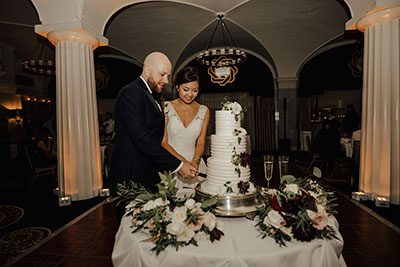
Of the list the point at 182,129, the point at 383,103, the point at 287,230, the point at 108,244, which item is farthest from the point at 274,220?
the point at 383,103

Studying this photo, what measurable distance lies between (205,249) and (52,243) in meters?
2.94

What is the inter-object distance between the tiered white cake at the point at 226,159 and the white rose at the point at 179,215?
406mm

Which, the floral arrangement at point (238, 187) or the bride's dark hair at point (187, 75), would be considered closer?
the floral arrangement at point (238, 187)

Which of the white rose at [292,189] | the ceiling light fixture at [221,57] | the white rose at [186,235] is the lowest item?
the white rose at [186,235]

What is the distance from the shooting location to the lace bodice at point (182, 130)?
3209 millimetres

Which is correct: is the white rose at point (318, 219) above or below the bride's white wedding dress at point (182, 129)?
below

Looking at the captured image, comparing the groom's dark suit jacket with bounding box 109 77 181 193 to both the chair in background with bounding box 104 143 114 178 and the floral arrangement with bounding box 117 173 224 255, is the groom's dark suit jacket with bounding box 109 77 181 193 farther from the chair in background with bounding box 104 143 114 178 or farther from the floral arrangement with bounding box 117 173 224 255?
the chair in background with bounding box 104 143 114 178

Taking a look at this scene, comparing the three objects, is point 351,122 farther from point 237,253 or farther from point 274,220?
point 237,253

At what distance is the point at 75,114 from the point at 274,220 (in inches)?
183

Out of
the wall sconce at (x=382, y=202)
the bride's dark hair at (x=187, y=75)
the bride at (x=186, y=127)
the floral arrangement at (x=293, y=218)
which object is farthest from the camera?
the wall sconce at (x=382, y=202)

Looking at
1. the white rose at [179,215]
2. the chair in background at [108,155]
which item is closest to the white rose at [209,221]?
the white rose at [179,215]

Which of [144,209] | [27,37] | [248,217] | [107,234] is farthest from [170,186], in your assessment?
[27,37]

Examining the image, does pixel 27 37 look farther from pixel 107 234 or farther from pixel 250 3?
pixel 107 234

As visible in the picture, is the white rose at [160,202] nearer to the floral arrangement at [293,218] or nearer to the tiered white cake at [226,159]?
the tiered white cake at [226,159]
